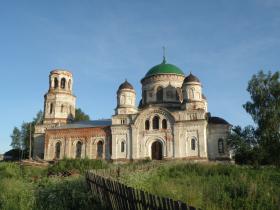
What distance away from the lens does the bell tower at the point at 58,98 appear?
38.6m

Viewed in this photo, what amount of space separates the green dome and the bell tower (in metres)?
9.48

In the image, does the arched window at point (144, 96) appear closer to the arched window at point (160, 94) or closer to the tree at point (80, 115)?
the arched window at point (160, 94)

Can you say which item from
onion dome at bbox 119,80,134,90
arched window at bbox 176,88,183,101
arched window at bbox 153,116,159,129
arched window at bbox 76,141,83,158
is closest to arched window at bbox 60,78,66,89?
arched window at bbox 76,141,83,158

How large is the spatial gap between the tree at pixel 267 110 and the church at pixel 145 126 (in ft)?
11.4

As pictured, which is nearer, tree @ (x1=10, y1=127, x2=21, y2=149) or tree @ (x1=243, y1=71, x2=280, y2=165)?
tree @ (x1=243, y1=71, x2=280, y2=165)

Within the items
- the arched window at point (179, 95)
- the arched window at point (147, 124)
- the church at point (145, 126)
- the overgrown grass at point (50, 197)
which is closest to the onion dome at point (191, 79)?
the church at point (145, 126)

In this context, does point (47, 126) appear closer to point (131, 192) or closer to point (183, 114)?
point (183, 114)

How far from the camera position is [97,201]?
30.1 feet

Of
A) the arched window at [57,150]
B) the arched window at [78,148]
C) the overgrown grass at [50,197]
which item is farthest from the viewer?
the arched window at [57,150]

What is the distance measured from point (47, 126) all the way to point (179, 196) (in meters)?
32.2

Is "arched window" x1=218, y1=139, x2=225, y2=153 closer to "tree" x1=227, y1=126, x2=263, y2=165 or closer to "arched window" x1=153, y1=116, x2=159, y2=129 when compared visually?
"tree" x1=227, y1=126, x2=263, y2=165

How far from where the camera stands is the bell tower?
38.6m

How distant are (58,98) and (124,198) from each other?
3277 cm

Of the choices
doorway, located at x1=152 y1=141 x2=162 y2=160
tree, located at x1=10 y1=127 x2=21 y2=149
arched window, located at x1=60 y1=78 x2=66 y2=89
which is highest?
arched window, located at x1=60 y1=78 x2=66 y2=89
